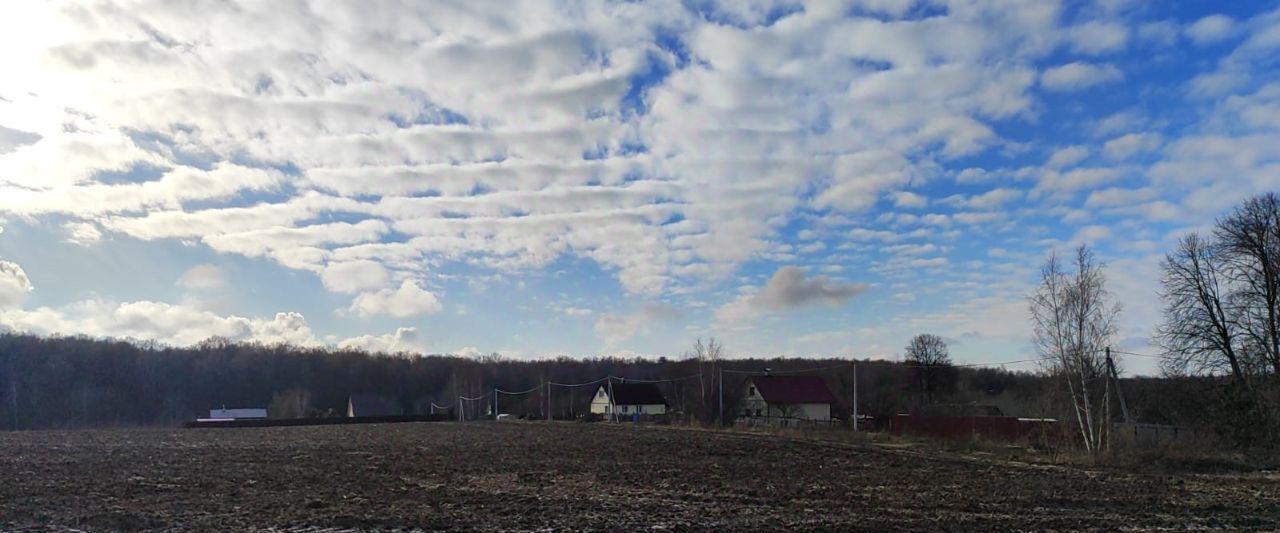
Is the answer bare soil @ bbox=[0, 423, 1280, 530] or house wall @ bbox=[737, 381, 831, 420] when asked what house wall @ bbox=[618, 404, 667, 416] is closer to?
house wall @ bbox=[737, 381, 831, 420]

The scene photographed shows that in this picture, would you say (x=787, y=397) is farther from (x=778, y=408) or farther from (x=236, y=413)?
(x=236, y=413)

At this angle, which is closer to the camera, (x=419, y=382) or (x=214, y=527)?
(x=214, y=527)

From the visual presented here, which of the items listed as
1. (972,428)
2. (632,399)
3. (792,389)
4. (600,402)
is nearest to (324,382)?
(600,402)

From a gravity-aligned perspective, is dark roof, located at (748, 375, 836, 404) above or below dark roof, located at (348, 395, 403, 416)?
above

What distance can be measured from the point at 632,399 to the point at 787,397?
2502 centimetres

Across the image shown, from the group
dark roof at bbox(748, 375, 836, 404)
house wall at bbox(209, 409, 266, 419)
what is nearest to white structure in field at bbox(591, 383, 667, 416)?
dark roof at bbox(748, 375, 836, 404)

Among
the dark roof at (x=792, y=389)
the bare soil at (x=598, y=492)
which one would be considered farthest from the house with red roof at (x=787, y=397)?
the bare soil at (x=598, y=492)

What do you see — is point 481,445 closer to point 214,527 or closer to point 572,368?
point 214,527

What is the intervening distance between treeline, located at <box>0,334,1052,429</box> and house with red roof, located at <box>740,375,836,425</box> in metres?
2.23

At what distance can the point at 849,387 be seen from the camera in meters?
88.2

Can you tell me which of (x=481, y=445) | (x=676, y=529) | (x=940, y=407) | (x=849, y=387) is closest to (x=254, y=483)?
(x=676, y=529)

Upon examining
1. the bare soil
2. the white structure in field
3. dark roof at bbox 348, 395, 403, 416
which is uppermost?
the bare soil

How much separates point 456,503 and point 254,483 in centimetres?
654

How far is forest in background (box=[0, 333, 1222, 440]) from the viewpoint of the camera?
7874cm
